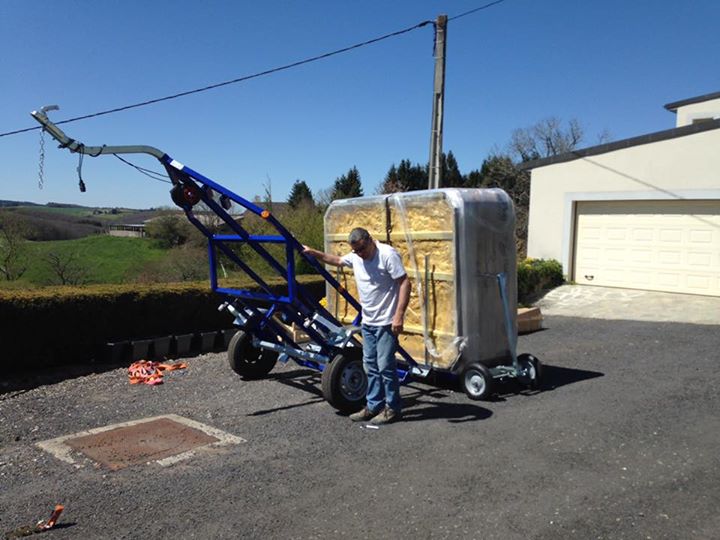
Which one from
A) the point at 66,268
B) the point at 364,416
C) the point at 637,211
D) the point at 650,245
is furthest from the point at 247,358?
the point at 66,268

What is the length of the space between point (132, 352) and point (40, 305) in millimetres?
1351

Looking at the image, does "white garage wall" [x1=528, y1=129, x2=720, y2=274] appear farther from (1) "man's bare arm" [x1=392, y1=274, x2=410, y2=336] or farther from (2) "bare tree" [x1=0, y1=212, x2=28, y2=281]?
(2) "bare tree" [x1=0, y1=212, x2=28, y2=281]

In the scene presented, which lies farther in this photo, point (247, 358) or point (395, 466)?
point (247, 358)

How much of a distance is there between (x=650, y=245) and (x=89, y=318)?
1142 centimetres

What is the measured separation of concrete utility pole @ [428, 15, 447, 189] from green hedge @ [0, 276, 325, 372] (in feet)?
18.2

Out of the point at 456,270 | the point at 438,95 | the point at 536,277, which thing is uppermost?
the point at 438,95

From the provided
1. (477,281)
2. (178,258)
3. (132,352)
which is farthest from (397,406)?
(178,258)

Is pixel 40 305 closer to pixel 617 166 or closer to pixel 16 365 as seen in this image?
pixel 16 365

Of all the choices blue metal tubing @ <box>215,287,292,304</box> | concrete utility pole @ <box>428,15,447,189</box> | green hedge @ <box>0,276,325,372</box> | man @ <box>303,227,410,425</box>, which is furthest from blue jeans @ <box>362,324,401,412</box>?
concrete utility pole @ <box>428,15,447,189</box>

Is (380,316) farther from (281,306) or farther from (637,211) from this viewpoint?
(637,211)

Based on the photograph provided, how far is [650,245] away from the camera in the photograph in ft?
44.7

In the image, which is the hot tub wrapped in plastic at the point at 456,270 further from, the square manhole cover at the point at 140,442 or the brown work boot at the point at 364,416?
the square manhole cover at the point at 140,442

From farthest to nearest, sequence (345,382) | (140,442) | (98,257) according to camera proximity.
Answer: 1. (98,257)
2. (345,382)
3. (140,442)

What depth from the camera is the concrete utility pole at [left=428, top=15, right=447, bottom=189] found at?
1282cm
